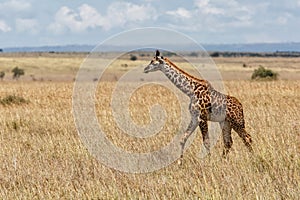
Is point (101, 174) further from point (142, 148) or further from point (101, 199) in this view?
point (142, 148)

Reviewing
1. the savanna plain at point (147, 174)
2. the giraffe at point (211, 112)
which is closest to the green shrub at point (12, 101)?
the savanna plain at point (147, 174)

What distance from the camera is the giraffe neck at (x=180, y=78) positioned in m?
9.09

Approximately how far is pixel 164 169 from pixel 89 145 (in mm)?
2301

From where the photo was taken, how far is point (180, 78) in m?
9.17

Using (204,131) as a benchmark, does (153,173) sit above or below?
below

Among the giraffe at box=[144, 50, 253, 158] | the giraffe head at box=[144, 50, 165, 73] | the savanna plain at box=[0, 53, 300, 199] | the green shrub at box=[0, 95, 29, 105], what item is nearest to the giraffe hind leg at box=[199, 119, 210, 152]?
the giraffe at box=[144, 50, 253, 158]

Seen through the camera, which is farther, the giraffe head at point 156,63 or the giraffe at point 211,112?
the giraffe head at point 156,63

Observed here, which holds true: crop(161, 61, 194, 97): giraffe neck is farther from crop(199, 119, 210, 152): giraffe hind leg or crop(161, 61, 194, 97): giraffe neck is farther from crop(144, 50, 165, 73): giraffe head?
crop(199, 119, 210, 152): giraffe hind leg

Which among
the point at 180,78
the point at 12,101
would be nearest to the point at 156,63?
the point at 180,78

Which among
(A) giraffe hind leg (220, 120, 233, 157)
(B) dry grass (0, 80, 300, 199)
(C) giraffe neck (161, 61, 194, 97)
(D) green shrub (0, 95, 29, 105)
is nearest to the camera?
(B) dry grass (0, 80, 300, 199)

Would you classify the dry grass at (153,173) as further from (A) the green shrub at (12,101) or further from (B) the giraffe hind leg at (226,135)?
(A) the green shrub at (12,101)

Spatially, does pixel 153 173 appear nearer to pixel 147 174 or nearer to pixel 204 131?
pixel 147 174

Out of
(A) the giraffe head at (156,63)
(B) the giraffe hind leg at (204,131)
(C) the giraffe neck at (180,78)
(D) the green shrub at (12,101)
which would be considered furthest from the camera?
(D) the green shrub at (12,101)

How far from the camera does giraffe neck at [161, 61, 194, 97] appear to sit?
9.09m
